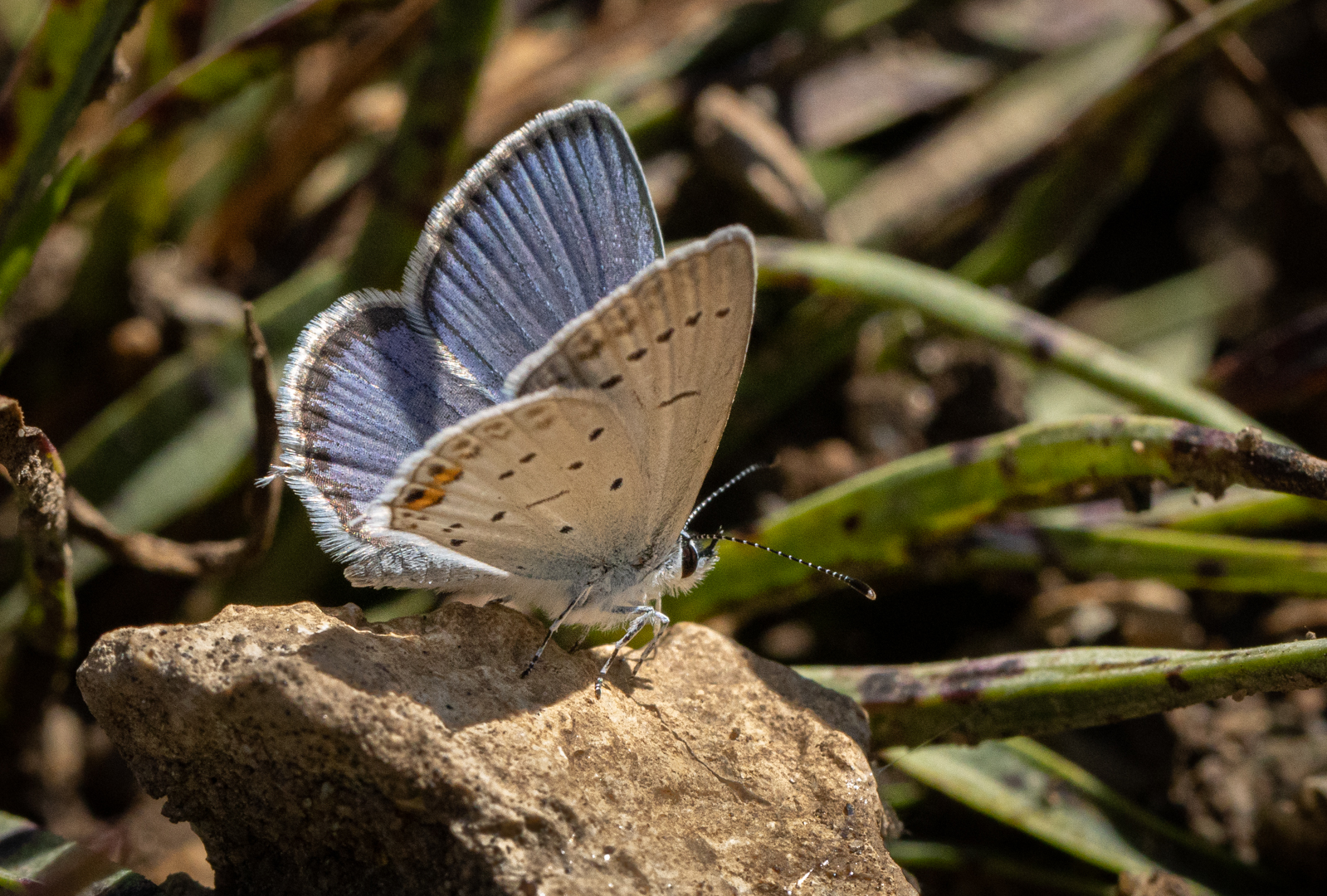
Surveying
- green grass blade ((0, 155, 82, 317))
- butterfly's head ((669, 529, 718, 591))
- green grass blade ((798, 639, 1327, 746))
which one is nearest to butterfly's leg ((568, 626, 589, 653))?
butterfly's head ((669, 529, 718, 591))

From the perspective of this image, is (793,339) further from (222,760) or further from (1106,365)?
(222,760)

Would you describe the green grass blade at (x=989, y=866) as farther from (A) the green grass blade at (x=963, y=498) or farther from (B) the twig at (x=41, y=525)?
(B) the twig at (x=41, y=525)

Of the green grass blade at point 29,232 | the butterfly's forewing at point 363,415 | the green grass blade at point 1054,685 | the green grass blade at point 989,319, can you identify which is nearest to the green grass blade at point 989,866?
the green grass blade at point 1054,685

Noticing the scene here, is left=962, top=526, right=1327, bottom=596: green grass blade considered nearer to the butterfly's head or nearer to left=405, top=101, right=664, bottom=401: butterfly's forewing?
the butterfly's head

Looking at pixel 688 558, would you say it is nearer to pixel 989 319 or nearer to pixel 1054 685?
pixel 1054 685

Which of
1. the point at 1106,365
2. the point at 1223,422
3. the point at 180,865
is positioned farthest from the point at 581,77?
the point at 180,865
